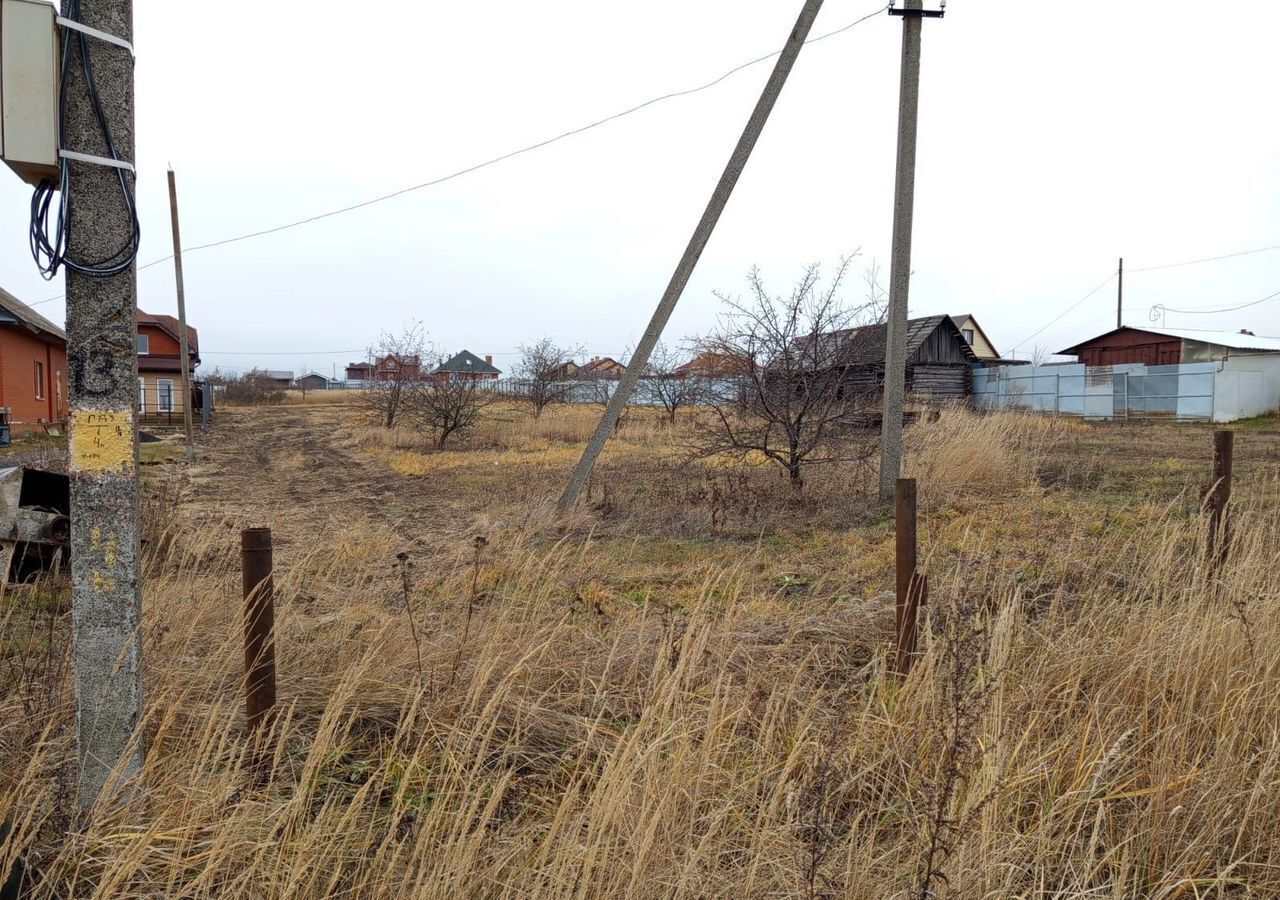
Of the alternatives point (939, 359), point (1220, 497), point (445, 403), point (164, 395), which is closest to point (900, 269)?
point (1220, 497)

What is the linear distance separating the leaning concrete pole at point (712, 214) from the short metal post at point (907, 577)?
4.43 m

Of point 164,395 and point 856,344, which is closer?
point 856,344

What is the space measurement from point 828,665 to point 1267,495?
6908mm

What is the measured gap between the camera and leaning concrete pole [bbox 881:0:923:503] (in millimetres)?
7945

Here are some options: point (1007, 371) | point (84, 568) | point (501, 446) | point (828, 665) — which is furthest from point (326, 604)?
point (1007, 371)

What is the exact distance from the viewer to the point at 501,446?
751 inches

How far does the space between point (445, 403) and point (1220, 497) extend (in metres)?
17.3

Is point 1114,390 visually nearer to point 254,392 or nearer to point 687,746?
→ point 687,746

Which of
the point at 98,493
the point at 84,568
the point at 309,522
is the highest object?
the point at 98,493

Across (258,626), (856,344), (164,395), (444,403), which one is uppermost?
(856,344)

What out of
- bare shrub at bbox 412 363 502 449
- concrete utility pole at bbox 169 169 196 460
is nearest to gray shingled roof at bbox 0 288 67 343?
concrete utility pole at bbox 169 169 196 460

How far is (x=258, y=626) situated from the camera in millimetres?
2816

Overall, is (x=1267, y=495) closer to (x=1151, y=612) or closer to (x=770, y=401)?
(x=770, y=401)

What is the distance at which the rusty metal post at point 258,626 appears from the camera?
8.54ft
